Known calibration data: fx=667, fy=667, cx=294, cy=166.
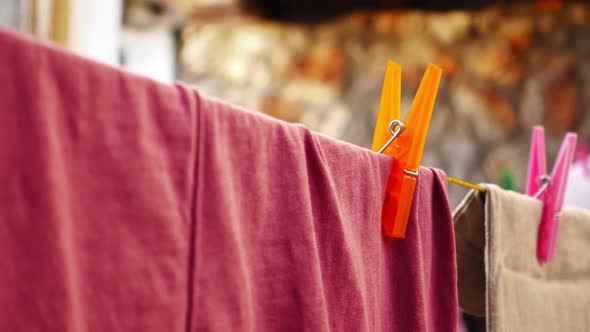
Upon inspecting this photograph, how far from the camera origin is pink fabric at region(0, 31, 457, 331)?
338 mm

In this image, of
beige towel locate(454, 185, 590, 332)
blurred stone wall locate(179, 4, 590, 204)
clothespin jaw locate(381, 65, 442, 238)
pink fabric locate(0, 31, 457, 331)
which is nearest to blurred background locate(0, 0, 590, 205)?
blurred stone wall locate(179, 4, 590, 204)

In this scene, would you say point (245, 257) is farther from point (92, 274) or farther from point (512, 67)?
point (512, 67)

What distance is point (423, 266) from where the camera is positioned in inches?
28.5

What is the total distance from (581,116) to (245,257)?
2.58 m

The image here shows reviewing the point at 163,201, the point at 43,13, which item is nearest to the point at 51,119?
the point at 163,201

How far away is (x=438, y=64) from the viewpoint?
9.82 ft

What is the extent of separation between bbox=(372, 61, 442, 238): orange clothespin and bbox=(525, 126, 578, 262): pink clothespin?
282 mm

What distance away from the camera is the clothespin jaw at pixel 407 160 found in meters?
0.67

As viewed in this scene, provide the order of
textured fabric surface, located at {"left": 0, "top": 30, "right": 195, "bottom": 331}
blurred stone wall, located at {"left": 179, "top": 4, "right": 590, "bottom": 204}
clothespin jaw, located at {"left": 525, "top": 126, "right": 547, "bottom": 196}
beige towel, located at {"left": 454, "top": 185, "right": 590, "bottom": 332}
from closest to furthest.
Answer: textured fabric surface, located at {"left": 0, "top": 30, "right": 195, "bottom": 331}, beige towel, located at {"left": 454, "top": 185, "right": 590, "bottom": 332}, clothespin jaw, located at {"left": 525, "top": 126, "right": 547, "bottom": 196}, blurred stone wall, located at {"left": 179, "top": 4, "right": 590, "bottom": 204}

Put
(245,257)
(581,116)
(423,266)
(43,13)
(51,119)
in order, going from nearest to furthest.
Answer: (51,119), (245,257), (423,266), (43,13), (581,116)

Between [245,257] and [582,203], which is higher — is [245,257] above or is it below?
above

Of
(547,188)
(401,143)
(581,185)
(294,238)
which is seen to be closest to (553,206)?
(547,188)

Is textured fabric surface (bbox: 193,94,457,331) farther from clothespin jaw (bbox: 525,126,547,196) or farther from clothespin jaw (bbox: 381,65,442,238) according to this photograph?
clothespin jaw (bbox: 525,126,547,196)

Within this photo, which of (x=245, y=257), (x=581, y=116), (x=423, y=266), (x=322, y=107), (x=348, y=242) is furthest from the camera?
(x=322, y=107)
